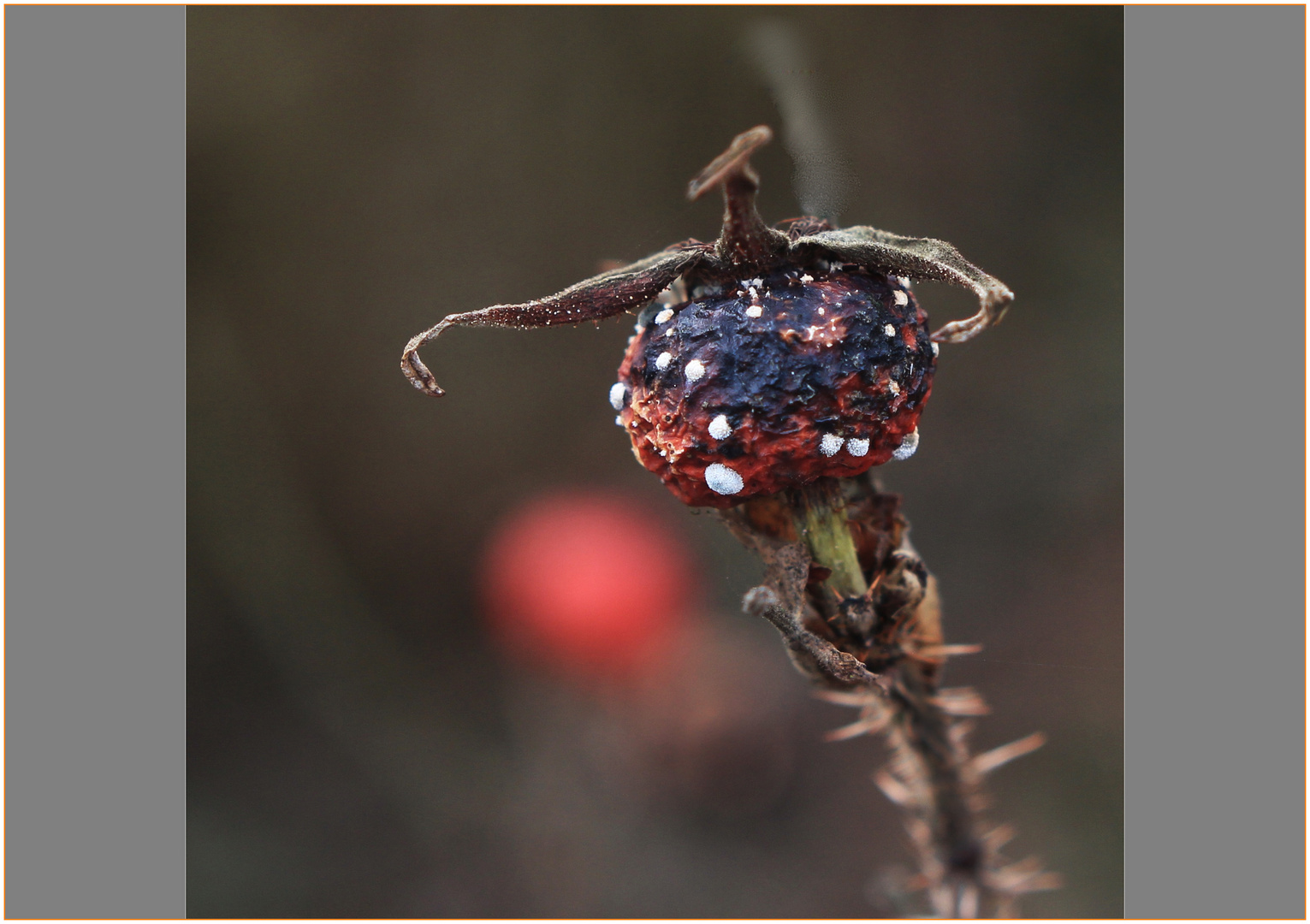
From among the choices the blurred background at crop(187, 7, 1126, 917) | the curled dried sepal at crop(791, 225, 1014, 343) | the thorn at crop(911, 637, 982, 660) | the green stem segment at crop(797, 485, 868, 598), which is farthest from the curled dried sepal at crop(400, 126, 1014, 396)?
the blurred background at crop(187, 7, 1126, 917)

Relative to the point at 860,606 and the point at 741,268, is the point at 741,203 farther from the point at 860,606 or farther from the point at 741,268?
the point at 860,606

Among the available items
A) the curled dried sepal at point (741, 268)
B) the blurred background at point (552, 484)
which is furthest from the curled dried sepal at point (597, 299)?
the blurred background at point (552, 484)

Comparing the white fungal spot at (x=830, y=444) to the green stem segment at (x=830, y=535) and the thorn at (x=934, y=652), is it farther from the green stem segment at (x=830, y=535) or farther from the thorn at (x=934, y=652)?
the thorn at (x=934, y=652)

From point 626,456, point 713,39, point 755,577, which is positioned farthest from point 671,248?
point 626,456

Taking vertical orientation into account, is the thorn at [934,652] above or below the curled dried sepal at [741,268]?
Result: below

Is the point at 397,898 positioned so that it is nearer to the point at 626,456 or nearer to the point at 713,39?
the point at 626,456

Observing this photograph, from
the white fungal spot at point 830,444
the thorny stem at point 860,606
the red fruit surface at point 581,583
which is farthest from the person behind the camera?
the red fruit surface at point 581,583

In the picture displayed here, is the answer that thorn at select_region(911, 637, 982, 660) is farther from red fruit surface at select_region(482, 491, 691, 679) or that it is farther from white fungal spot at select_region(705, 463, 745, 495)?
A: red fruit surface at select_region(482, 491, 691, 679)
